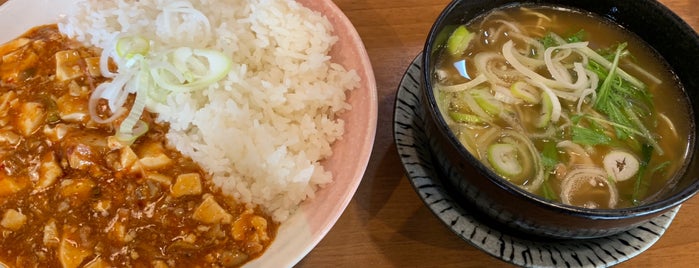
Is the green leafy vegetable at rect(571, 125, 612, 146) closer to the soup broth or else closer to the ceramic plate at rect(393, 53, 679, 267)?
the soup broth

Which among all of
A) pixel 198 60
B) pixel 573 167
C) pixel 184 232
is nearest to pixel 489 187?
pixel 573 167

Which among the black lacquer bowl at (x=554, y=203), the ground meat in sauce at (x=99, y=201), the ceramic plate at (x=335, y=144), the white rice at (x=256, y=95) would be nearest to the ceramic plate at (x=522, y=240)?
the black lacquer bowl at (x=554, y=203)

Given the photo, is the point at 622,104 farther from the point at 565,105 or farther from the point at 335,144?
the point at 335,144

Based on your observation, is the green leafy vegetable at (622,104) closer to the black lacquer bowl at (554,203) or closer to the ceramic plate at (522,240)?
the black lacquer bowl at (554,203)

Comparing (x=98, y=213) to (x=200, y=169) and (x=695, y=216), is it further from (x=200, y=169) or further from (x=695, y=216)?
(x=695, y=216)

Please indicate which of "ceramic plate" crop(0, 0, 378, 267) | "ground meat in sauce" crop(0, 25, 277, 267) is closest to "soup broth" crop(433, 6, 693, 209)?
"ceramic plate" crop(0, 0, 378, 267)

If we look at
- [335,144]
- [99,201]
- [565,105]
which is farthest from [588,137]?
[99,201]

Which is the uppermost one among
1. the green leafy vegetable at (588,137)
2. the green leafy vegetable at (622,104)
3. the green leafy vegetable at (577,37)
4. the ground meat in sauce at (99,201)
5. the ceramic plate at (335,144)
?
the green leafy vegetable at (577,37)
